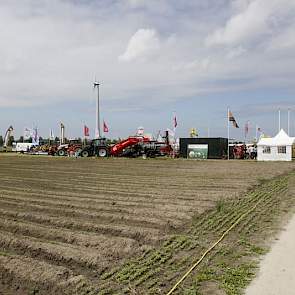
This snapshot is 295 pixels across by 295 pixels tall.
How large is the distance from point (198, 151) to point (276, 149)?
8.89m

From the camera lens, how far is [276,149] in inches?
1688

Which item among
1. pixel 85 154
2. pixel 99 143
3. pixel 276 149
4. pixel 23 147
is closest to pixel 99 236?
pixel 85 154

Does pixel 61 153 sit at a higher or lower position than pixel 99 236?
higher

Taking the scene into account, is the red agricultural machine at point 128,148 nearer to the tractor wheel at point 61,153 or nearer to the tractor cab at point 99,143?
the tractor cab at point 99,143

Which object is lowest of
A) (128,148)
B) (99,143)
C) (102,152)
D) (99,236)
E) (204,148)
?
(99,236)

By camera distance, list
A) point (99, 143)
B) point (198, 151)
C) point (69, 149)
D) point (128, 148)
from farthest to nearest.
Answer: point (198, 151) → point (69, 149) → point (99, 143) → point (128, 148)

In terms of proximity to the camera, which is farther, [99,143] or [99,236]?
[99,143]

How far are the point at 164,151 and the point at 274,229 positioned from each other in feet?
117

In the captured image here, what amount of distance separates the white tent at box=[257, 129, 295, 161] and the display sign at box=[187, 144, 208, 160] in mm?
6587

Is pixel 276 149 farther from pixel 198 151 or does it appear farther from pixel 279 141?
pixel 198 151

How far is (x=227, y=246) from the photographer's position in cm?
751

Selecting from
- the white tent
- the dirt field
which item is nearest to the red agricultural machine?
the white tent

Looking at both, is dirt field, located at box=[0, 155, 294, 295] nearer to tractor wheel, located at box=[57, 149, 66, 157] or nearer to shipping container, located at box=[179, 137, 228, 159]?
shipping container, located at box=[179, 137, 228, 159]

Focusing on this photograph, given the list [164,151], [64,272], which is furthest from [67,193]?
[164,151]
